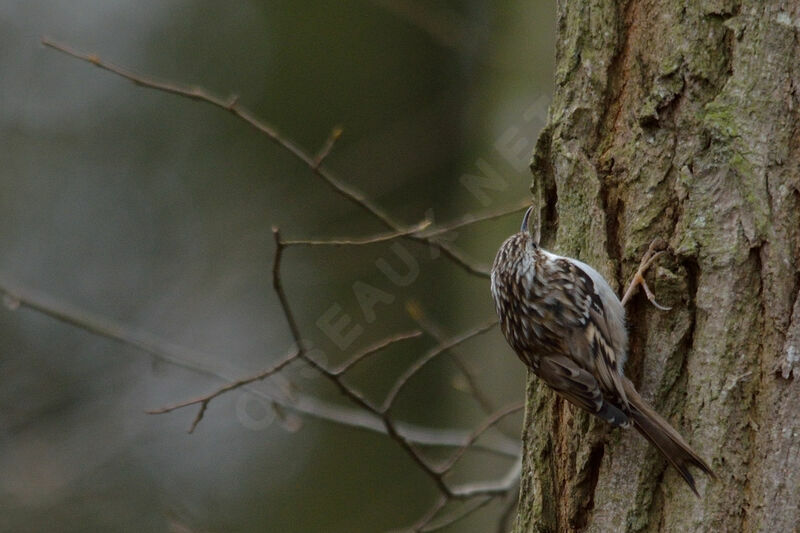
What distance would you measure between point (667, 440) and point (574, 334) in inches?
18.4

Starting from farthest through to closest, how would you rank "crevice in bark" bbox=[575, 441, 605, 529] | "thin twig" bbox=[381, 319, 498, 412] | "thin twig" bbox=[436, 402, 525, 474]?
"thin twig" bbox=[436, 402, 525, 474] → "thin twig" bbox=[381, 319, 498, 412] → "crevice in bark" bbox=[575, 441, 605, 529]

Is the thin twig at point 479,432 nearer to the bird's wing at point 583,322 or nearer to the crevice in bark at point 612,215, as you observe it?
the bird's wing at point 583,322

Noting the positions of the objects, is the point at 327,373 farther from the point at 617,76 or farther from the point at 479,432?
the point at 617,76

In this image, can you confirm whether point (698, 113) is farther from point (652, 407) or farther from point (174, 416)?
point (174, 416)

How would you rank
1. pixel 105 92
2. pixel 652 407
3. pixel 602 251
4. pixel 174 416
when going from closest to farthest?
Answer: pixel 652 407, pixel 602 251, pixel 174 416, pixel 105 92

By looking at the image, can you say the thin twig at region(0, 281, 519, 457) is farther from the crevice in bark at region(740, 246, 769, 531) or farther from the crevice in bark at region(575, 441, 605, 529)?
the crevice in bark at region(740, 246, 769, 531)

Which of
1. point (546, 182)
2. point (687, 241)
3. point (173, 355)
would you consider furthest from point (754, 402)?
point (173, 355)

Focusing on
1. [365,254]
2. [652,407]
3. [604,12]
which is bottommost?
[365,254]

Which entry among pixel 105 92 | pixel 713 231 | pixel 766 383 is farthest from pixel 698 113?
pixel 105 92

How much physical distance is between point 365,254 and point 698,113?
2478 millimetres

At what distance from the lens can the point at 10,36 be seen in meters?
5.66

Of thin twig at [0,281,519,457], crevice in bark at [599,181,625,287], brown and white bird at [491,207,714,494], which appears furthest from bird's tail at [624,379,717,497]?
thin twig at [0,281,519,457]

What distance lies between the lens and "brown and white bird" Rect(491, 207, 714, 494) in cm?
187

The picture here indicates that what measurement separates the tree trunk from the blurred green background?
1812mm
